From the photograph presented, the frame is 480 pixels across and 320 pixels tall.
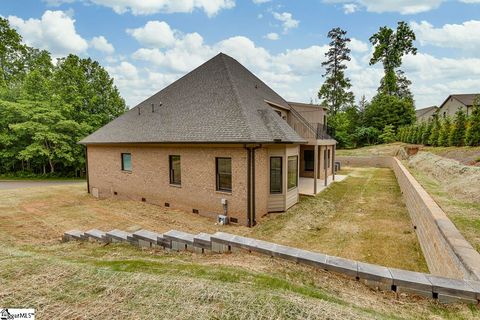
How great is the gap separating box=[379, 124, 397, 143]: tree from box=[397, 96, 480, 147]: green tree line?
450 centimetres

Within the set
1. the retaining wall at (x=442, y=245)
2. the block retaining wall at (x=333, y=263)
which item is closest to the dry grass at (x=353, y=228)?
the retaining wall at (x=442, y=245)

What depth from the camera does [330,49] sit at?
42.0 meters

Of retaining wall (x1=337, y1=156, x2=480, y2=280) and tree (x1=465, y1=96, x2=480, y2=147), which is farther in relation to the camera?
tree (x1=465, y1=96, x2=480, y2=147)

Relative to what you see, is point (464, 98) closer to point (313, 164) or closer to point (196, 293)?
point (313, 164)

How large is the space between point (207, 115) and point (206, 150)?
183 cm

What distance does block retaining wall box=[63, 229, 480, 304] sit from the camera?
3211 mm

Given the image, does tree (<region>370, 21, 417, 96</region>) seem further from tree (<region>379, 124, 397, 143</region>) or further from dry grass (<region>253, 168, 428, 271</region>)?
dry grass (<region>253, 168, 428, 271</region>)

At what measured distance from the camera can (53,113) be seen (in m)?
23.4

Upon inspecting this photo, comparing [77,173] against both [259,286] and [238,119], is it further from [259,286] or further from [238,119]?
[259,286]

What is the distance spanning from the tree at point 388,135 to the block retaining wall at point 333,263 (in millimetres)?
37514

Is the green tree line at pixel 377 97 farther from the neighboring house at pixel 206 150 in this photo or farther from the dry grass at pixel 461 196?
the neighboring house at pixel 206 150

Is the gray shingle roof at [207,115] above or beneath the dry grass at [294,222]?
above

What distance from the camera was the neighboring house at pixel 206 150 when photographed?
9438 mm

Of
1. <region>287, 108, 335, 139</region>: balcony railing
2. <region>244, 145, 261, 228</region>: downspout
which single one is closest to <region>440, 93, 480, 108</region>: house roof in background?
<region>287, 108, 335, 139</region>: balcony railing
